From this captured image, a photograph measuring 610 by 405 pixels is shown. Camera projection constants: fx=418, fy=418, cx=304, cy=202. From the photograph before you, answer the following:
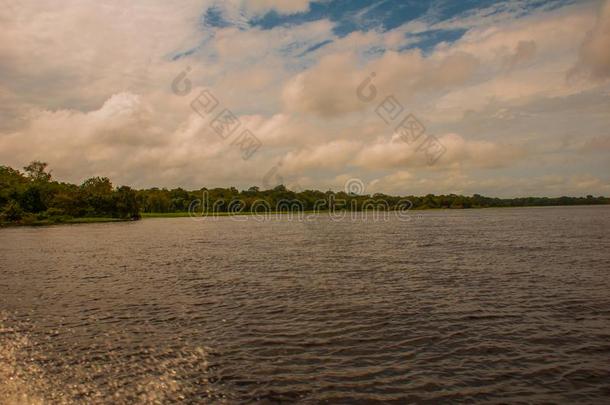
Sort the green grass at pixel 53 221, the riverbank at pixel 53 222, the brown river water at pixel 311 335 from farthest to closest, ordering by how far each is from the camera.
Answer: the green grass at pixel 53 221, the riverbank at pixel 53 222, the brown river water at pixel 311 335

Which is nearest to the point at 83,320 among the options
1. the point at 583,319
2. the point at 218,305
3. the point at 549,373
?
the point at 218,305

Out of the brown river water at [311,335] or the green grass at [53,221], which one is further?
the green grass at [53,221]

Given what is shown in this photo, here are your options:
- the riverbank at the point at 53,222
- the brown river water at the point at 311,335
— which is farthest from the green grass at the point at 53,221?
the brown river water at the point at 311,335

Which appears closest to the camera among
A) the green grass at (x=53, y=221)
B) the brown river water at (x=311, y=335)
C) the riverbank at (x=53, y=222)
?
the brown river water at (x=311, y=335)

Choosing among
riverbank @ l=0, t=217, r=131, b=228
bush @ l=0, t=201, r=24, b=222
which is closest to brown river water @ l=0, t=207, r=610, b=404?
riverbank @ l=0, t=217, r=131, b=228

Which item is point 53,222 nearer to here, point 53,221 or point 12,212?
point 53,221

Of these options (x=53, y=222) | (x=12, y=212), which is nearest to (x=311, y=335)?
(x=12, y=212)

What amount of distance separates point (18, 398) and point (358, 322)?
16706 millimetres

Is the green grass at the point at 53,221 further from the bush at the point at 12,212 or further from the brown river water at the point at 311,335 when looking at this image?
the brown river water at the point at 311,335

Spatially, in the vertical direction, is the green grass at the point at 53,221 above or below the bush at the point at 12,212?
below

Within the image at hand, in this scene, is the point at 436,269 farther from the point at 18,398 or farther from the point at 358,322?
the point at 18,398

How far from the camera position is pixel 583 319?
2505 centimetres

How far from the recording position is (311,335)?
22641 mm

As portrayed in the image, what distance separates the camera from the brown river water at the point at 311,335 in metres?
16.2
